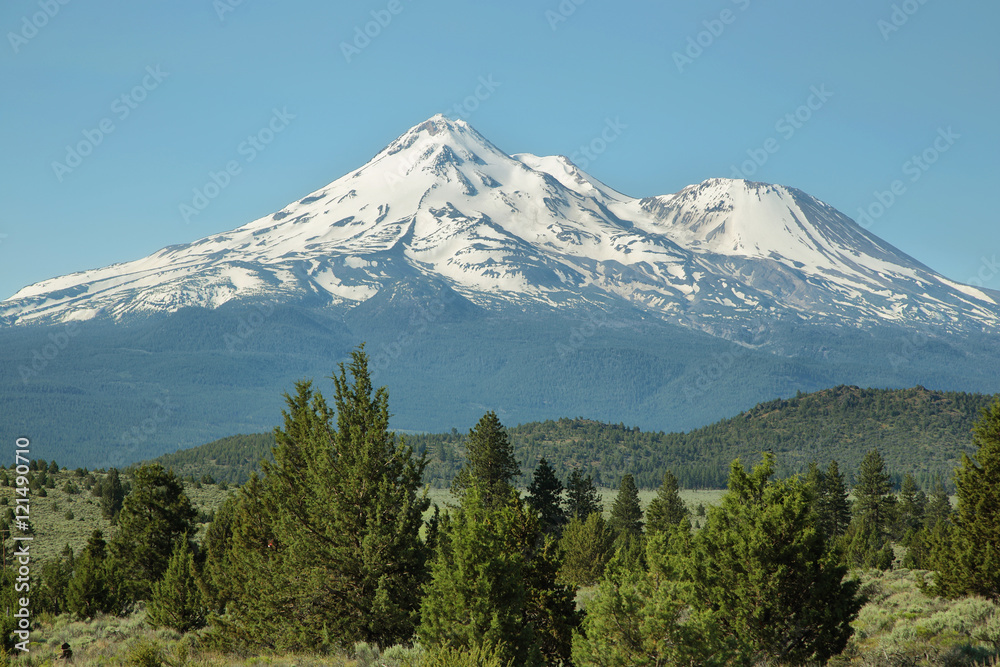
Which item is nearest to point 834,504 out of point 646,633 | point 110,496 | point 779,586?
point 779,586

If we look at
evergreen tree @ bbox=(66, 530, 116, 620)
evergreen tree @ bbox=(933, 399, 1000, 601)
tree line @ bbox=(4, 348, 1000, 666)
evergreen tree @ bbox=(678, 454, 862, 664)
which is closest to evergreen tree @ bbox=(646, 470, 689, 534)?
evergreen tree @ bbox=(933, 399, 1000, 601)

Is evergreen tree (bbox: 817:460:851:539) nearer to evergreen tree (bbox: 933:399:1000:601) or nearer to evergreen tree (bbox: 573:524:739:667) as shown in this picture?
evergreen tree (bbox: 933:399:1000:601)

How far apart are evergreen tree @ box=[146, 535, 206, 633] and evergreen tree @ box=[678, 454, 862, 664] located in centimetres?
2196

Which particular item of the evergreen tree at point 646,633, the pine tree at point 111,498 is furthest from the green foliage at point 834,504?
the pine tree at point 111,498

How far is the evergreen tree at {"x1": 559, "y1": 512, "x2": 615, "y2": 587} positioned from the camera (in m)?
50.7

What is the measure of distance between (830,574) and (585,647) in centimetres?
693

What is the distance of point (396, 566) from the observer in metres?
22.1

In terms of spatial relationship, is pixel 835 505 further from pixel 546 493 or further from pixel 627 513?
pixel 546 493

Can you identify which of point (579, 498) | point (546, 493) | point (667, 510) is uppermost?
point (546, 493)

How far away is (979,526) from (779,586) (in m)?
11.0

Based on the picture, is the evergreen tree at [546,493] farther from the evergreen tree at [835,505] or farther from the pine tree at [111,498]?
the pine tree at [111,498]

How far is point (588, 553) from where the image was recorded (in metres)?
51.2

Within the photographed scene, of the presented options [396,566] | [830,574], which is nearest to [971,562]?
[830,574]

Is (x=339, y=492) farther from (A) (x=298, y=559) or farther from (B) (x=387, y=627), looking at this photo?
(B) (x=387, y=627)
